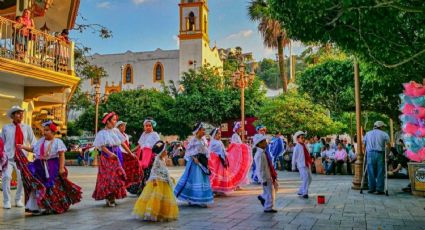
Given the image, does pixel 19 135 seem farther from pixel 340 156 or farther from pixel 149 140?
pixel 340 156

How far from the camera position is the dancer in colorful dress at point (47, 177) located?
26.2 ft

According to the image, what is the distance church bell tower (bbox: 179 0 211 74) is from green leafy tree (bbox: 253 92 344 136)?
3106cm

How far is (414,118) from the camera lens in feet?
26.3

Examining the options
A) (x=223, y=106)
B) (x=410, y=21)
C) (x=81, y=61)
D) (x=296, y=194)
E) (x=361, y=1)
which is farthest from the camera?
(x=223, y=106)

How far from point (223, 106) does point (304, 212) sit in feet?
83.9

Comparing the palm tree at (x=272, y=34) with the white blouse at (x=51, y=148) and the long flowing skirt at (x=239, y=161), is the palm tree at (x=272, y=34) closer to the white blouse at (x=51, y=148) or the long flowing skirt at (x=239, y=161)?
the long flowing skirt at (x=239, y=161)

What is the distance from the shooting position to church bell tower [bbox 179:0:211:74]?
57.5m

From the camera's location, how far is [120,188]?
30.0 feet

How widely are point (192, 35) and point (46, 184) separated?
51158 mm

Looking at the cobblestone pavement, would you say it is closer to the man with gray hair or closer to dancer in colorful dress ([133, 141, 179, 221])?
dancer in colorful dress ([133, 141, 179, 221])

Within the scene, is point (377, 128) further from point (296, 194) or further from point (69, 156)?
point (69, 156)

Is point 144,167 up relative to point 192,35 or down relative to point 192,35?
down

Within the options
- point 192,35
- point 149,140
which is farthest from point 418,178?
point 192,35

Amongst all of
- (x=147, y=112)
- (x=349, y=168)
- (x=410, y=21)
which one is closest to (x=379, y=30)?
(x=410, y=21)
